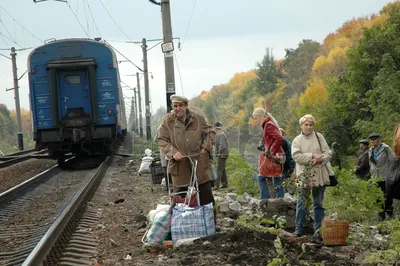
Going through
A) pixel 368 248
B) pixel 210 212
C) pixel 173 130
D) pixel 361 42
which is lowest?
pixel 368 248

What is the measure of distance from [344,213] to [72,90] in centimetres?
1216

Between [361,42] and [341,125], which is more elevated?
[361,42]

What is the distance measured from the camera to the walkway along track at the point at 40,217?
22.6ft

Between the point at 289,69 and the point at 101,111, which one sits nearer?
the point at 101,111

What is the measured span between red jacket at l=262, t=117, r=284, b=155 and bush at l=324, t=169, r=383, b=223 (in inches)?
53.7

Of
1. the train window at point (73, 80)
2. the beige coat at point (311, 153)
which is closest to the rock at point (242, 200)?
the beige coat at point (311, 153)

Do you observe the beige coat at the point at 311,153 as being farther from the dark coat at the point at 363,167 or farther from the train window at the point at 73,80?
the train window at the point at 73,80

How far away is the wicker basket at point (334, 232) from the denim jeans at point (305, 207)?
0.64 metres

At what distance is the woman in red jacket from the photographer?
8.83m

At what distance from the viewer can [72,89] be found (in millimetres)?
18891

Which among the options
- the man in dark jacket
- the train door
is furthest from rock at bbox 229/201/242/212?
the train door

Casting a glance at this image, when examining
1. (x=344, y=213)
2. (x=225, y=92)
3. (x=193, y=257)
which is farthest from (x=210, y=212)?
(x=225, y=92)

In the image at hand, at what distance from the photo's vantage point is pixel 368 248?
6.98 metres

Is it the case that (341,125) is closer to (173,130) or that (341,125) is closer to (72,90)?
(72,90)
